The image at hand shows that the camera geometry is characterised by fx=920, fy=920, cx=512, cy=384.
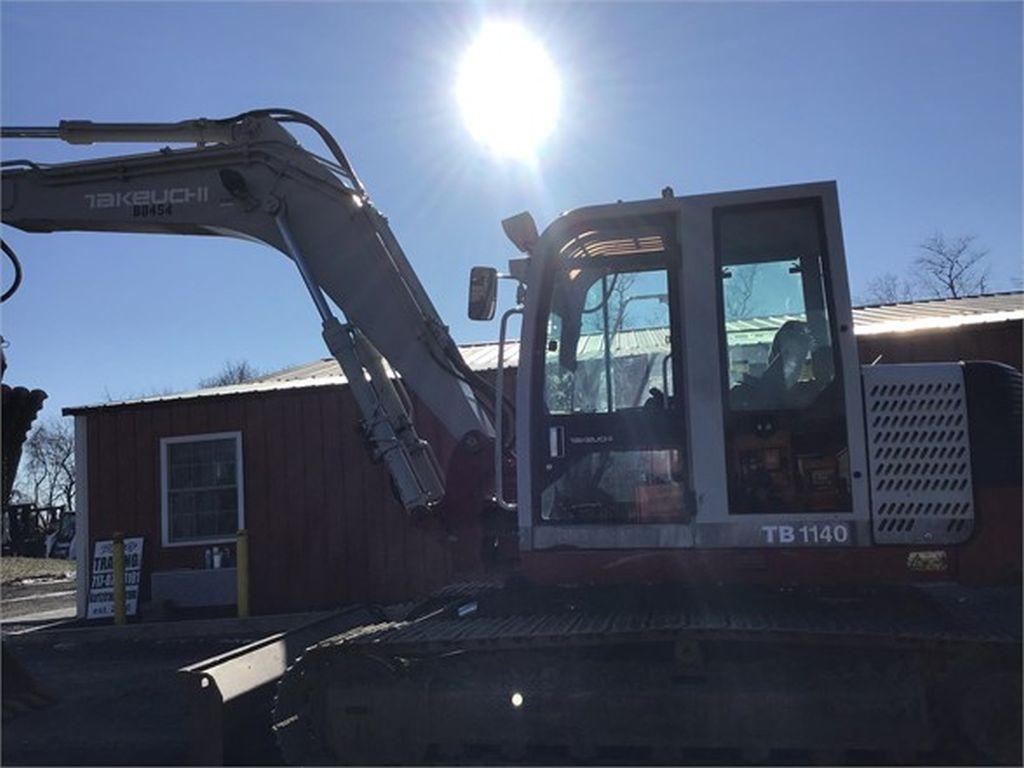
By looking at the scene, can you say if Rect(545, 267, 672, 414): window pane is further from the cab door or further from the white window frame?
the white window frame

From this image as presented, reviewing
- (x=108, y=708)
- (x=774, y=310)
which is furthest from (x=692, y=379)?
(x=108, y=708)

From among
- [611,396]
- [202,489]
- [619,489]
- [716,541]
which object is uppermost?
[611,396]

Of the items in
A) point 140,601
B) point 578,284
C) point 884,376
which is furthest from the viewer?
point 140,601

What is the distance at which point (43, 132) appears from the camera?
699cm

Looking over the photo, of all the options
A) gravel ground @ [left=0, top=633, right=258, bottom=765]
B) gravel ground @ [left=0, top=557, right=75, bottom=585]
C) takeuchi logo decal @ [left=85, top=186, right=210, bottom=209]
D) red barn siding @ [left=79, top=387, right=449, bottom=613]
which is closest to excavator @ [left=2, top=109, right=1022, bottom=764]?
gravel ground @ [left=0, top=633, right=258, bottom=765]

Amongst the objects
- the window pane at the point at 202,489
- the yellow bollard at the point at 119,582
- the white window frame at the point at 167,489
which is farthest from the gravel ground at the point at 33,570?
the yellow bollard at the point at 119,582

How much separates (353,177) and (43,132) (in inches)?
93.5

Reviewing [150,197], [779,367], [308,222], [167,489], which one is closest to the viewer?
[779,367]

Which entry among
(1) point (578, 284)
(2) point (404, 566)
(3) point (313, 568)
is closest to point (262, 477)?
(3) point (313, 568)

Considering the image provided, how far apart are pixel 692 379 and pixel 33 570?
26535 millimetres

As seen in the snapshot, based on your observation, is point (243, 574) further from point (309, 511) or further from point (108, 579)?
point (108, 579)

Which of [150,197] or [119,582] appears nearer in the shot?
[150,197]

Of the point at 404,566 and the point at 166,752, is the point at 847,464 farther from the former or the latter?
the point at 404,566

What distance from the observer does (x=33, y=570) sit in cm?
2634
